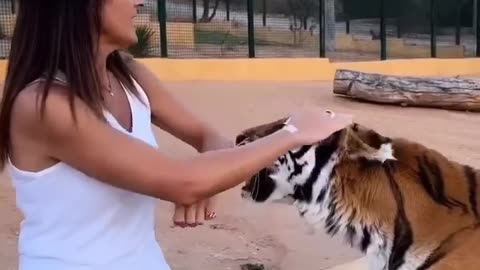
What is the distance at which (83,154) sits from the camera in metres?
1.82

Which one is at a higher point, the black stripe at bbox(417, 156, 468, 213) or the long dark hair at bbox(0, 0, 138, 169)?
the long dark hair at bbox(0, 0, 138, 169)

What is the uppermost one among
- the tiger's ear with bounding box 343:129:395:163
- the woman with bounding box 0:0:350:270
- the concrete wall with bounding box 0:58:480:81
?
the woman with bounding box 0:0:350:270

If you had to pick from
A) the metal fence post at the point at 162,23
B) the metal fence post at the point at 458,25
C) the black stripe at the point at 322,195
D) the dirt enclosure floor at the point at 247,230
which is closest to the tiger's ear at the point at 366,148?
the black stripe at the point at 322,195

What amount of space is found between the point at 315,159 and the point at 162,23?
12.0 meters

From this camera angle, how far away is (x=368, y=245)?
2830mm

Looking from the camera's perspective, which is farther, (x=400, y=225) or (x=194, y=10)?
(x=194, y=10)

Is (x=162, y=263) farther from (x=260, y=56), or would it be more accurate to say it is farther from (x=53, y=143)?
(x=260, y=56)

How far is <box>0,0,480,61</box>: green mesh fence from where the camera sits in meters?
14.7

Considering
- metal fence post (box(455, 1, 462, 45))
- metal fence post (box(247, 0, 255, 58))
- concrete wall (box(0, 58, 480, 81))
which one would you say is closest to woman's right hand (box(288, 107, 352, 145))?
concrete wall (box(0, 58, 480, 81))

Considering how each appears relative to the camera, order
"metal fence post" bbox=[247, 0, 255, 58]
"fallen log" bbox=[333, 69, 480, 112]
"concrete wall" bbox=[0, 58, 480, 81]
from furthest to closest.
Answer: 1. "metal fence post" bbox=[247, 0, 255, 58]
2. "concrete wall" bbox=[0, 58, 480, 81]
3. "fallen log" bbox=[333, 69, 480, 112]

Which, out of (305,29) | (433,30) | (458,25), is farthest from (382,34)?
(458,25)

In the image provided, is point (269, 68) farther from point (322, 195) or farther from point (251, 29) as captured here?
point (322, 195)

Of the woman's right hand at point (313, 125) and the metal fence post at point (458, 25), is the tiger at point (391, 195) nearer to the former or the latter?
the woman's right hand at point (313, 125)

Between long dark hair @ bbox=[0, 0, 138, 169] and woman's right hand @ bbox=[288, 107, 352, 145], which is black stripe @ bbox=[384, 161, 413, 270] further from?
long dark hair @ bbox=[0, 0, 138, 169]
